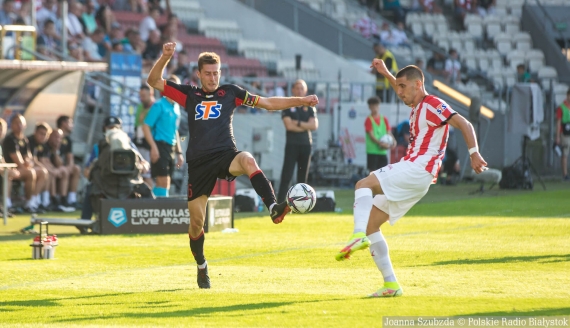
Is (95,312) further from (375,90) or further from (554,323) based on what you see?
(375,90)

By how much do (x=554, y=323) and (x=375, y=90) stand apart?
19.9 metres

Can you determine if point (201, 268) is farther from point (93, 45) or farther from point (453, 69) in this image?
point (453, 69)

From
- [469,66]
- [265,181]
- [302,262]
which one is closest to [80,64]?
[302,262]

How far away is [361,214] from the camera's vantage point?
8352mm

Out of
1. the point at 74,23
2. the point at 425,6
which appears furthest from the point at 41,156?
the point at 425,6

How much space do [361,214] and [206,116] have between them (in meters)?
1.91

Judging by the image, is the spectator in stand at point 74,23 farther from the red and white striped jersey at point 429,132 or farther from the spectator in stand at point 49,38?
the red and white striped jersey at point 429,132

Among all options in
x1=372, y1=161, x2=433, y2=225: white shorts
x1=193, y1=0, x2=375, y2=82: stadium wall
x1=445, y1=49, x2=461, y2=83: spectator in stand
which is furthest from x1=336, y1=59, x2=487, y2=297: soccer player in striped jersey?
x1=445, y1=49, x2=461, y2=83: spectator in stand

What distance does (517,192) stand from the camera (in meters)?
22.3

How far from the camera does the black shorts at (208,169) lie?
934cm

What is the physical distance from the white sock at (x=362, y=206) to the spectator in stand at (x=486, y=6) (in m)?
27.8

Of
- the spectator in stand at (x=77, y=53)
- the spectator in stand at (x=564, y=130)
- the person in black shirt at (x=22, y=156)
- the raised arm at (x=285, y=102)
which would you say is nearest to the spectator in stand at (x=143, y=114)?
the person in black shirt at (x=22, y=156)

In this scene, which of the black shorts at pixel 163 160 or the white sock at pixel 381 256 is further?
the black shorts at pixel 163 160

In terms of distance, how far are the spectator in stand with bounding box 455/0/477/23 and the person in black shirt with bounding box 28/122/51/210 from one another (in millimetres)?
18973
